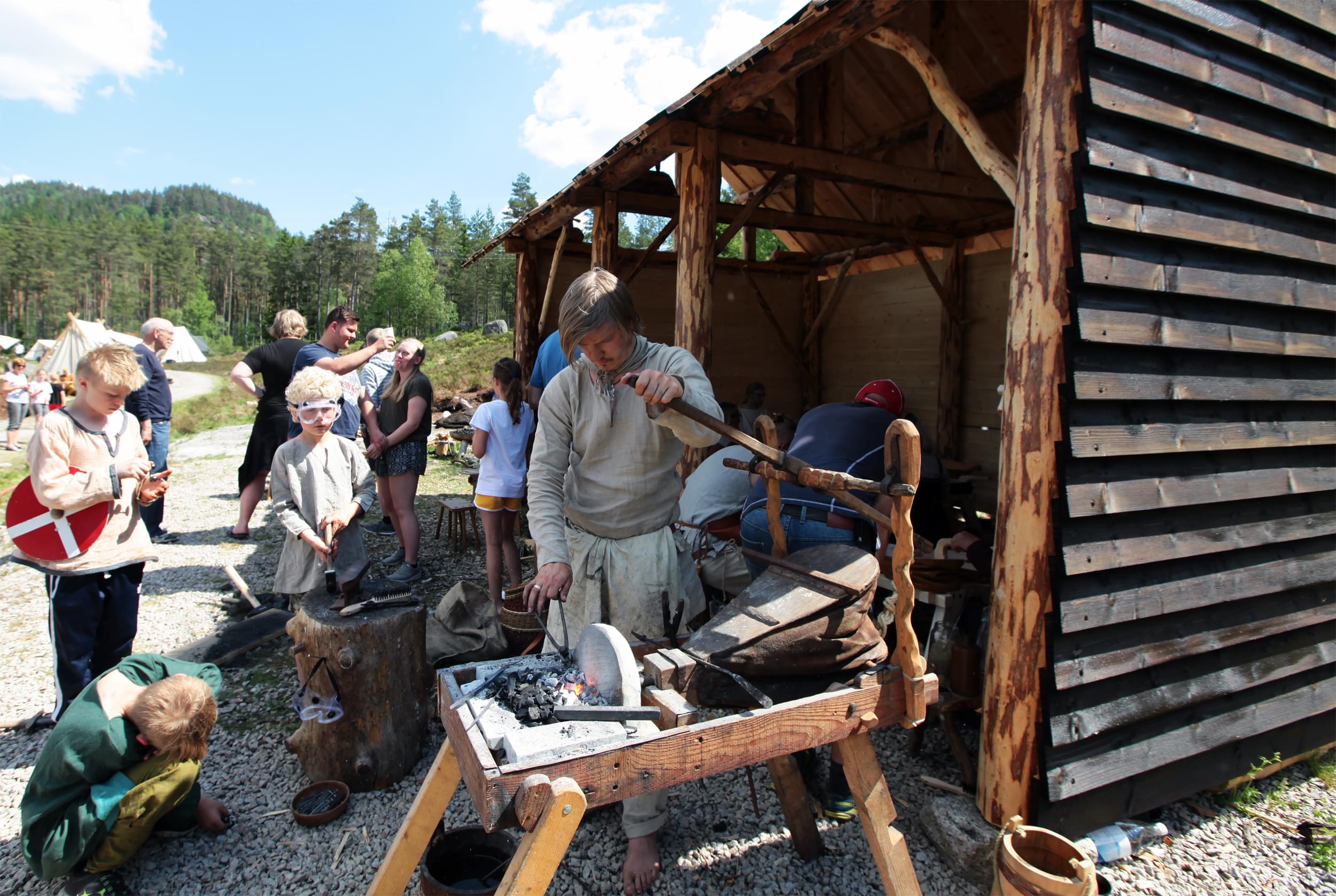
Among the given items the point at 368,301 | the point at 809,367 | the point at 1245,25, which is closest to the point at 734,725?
the point at 1245,25

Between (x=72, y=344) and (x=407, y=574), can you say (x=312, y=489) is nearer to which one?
(x=407, y=574)

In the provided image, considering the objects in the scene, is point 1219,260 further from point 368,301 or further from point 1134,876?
point 368,301

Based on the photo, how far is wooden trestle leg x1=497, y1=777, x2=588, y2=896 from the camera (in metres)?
1.43

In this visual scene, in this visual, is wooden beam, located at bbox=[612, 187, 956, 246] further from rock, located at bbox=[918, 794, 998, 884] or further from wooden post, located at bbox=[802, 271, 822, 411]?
rock, located at bbox=[918, 794, 998, 884]

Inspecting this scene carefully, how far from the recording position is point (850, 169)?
539 centimetres

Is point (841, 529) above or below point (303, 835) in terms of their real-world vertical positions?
above

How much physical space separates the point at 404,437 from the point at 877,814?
4.37 metres

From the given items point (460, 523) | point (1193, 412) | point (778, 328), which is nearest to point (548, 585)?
point (1193, 412)

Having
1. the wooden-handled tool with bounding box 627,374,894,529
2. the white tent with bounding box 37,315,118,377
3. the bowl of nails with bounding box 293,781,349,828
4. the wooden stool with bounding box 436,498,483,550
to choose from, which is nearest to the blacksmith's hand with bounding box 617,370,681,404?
the wooden-handled tool with bounding box 627,374,894,529

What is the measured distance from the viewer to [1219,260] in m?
2.73

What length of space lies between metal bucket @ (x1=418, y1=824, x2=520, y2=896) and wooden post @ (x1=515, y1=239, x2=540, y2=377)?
20.7 feet

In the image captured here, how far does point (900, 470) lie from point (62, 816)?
288 centimetres

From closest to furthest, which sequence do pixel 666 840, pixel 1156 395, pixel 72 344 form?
pixel 1156 395, pixel 666 840, pixel 72 344

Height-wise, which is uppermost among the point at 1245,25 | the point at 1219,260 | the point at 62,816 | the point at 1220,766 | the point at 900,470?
the point at 1245,25
